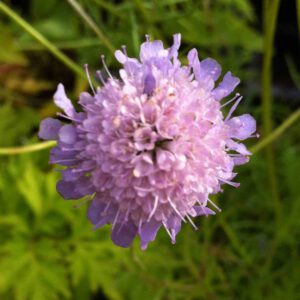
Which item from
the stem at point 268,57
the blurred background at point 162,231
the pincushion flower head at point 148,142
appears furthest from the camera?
the blurred background at point 162,231

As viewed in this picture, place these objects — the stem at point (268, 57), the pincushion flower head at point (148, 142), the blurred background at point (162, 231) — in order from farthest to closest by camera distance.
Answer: the blurred background at point (162, 231) < the stem at point (268, 57) < the pincushion flower head at point (148, 142)

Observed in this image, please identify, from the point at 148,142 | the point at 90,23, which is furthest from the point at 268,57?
the point at 148,142

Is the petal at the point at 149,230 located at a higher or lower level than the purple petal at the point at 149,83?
lower

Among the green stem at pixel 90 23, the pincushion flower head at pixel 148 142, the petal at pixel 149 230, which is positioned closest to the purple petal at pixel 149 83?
the pincushion flower head at pixel 148 142

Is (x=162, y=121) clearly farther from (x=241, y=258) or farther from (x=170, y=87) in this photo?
(x=241, y=258)

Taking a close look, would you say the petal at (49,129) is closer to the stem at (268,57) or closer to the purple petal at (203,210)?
the purple petal at (203,210)

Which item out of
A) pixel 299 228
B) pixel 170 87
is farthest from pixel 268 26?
→ pixel 299 228

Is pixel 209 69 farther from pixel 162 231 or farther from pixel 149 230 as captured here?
pixel 162 231
